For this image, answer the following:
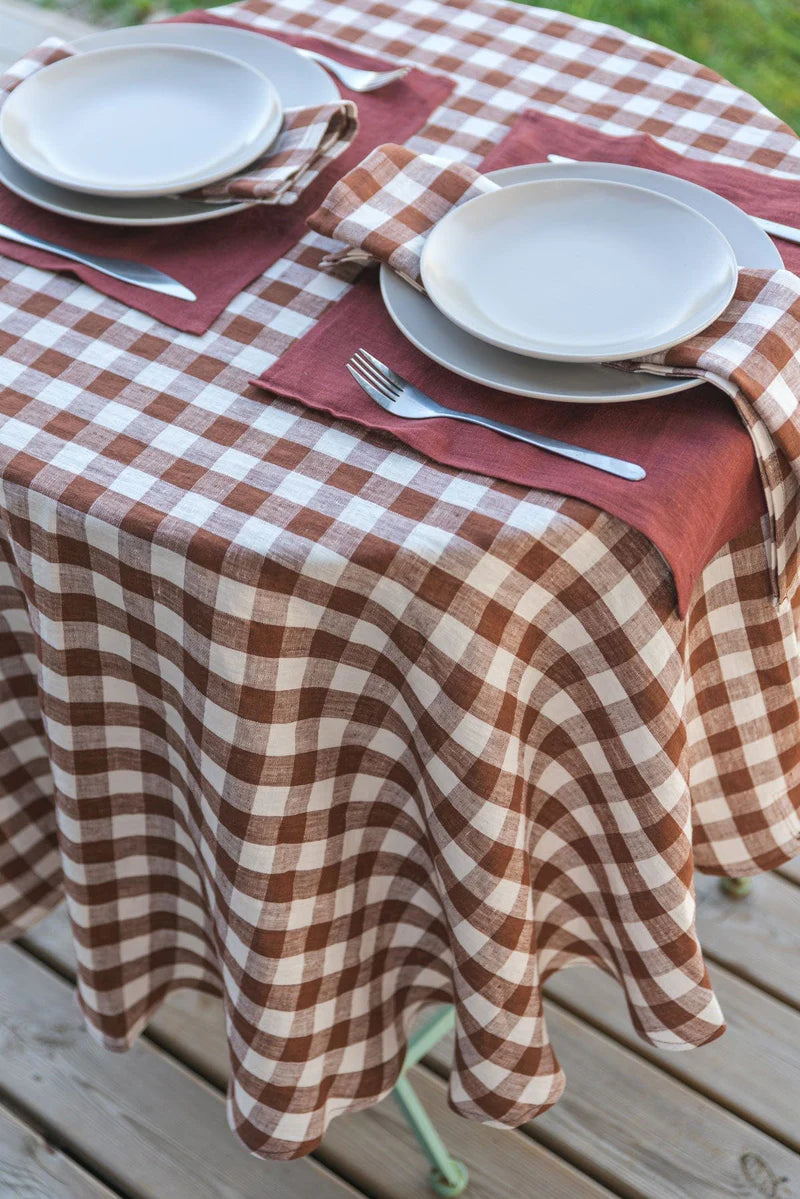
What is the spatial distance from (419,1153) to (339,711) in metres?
0.71

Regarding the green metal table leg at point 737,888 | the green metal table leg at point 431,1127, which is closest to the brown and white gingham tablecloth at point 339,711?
the green metal table leg at point 431,1127

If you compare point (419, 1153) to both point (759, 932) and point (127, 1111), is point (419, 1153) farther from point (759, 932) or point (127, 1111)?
point (759, 932)

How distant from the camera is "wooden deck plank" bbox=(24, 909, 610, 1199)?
1.25 m

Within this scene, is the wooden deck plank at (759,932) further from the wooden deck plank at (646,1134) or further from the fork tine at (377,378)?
the fork tine at (377,378)

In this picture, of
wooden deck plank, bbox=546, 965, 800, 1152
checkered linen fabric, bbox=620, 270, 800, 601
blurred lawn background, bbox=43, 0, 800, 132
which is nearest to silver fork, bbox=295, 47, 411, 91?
checkered linen fabric, bbox=620, 270, 800, 601

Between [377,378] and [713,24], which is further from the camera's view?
[713,24]

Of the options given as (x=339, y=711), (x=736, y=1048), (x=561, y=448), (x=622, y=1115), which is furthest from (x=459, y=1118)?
(x=561, y=448)

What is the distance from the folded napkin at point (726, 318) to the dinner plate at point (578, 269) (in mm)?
16

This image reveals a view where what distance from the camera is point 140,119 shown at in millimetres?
1035

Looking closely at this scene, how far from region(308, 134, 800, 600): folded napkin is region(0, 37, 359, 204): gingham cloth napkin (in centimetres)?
7

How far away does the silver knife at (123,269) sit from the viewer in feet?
3.01

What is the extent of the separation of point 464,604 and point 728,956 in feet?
2.90

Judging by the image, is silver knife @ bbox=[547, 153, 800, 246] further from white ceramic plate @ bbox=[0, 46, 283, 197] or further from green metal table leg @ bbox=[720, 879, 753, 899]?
green metal table leg @ bbox=[720, 879, 753, 899]

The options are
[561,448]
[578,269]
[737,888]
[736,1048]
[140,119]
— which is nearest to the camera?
[561,448]
